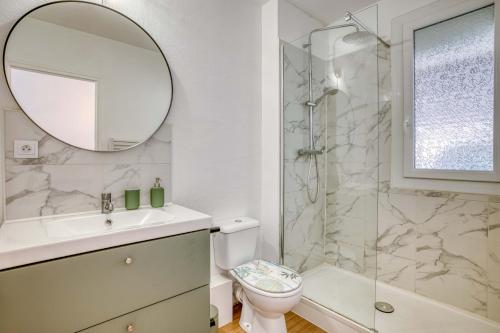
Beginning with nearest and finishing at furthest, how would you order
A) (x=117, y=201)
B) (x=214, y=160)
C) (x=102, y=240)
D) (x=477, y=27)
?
(x=102, y=240), (x=117, y=201), (x=477, y=27), (x=214, y=160)

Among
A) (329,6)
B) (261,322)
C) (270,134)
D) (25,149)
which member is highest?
(329,6)

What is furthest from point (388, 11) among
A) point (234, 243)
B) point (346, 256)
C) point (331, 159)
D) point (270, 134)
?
point (234, 243)

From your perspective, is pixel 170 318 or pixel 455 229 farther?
pixel 455 229

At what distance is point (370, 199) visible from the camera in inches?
80.6

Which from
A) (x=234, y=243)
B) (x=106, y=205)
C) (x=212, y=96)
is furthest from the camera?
(x=212, y=96)

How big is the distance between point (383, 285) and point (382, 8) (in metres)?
2.39

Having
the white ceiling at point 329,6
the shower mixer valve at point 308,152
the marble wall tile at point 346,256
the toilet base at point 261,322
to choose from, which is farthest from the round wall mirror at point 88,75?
the marble wall tile at point 346,256

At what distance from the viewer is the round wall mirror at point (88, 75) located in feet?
4.05

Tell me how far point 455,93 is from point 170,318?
237 cm

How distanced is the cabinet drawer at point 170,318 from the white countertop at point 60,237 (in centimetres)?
31

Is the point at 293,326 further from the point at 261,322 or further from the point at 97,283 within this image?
the point at 97,283

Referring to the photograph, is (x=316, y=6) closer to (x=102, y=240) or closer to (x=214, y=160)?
(x=214, y=160)

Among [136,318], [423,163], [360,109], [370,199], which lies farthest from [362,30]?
[136,318]

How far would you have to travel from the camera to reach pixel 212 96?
1918 millimetres
